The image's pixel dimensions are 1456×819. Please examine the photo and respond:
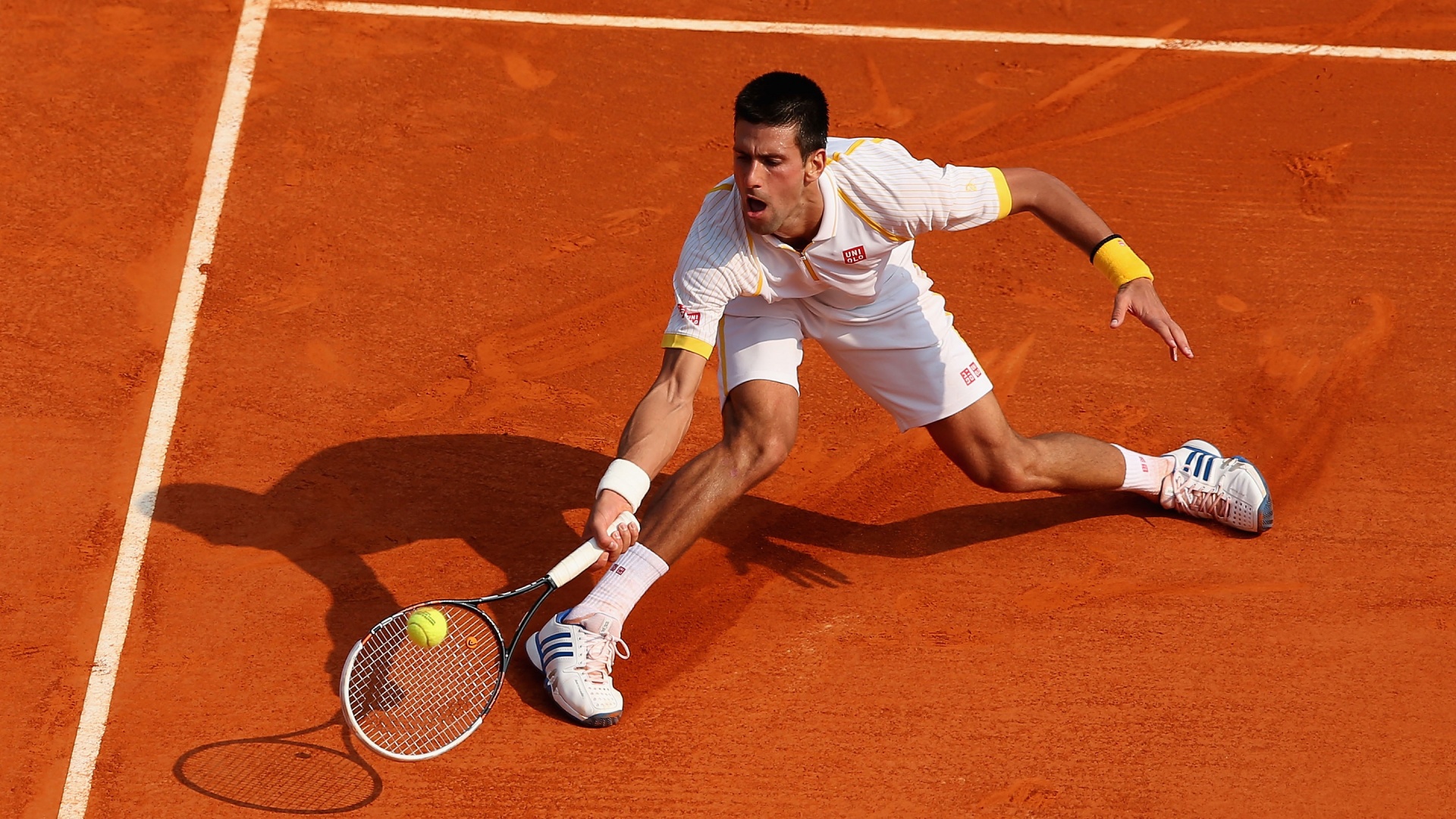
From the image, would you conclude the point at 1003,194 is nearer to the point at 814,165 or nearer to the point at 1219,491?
the point at 814,165

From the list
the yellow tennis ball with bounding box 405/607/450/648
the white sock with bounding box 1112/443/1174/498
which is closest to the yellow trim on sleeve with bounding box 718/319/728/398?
the yellow tennis ball with bounding box 405/607/450/648

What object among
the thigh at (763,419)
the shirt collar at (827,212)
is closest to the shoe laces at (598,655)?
the thigh at (763,419)

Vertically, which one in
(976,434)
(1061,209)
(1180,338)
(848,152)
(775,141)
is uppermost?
(775,141)

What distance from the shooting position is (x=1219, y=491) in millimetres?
5754

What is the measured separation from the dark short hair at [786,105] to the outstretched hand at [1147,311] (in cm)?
116

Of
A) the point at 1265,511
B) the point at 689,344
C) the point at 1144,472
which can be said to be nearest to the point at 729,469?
the point at 689,344

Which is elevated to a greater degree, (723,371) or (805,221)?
(805,221)

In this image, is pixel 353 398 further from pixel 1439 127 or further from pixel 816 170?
pixel 1439 127

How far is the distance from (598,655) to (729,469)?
2.60 feet

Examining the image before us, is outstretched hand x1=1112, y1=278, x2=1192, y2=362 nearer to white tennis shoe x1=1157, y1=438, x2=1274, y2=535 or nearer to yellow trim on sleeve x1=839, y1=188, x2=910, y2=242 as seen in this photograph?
yellow trim on sleeve x1=839, y1=188, x2=910, y2=242

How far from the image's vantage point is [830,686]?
514cm

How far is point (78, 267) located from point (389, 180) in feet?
5.11

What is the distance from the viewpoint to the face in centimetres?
469

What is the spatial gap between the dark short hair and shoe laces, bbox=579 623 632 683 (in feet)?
5.90
